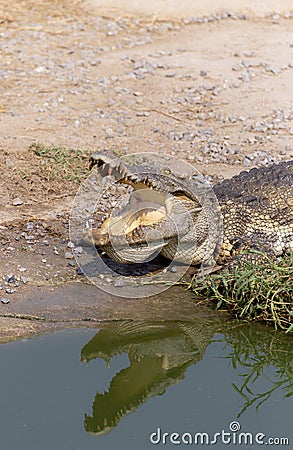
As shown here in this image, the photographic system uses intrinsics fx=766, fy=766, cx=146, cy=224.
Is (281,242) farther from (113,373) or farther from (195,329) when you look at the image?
(113,373)

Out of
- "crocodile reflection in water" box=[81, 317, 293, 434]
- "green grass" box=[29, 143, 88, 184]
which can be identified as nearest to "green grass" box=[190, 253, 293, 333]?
"crocodile reflection in water" box=[81, 317, 293, 434]

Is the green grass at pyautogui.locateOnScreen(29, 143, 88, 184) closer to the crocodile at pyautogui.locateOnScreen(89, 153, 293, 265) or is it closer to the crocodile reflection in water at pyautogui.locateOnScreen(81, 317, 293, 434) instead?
the crocodile at pyautogui.locateOnScreen(89, 153, 293, 265)

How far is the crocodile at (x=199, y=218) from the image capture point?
580 centimetres

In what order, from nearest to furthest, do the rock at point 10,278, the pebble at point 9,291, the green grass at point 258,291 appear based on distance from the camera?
the green grass at point 258,291 → the pebble at point 9,291 → the rock at point 10,278

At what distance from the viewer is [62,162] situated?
7.72 metres

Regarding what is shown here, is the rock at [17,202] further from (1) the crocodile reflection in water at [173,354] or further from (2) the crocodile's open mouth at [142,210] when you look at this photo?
(1) the crocodile reflection in water at [173,354]

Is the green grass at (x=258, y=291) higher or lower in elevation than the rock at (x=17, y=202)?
higher

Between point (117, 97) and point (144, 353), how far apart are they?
15.7 ft

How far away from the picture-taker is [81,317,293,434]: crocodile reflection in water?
483 centimetres

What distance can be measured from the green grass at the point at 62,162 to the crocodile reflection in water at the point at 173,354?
2414 millimetres

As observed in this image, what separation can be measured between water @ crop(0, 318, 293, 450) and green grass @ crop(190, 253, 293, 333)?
0.40 ft

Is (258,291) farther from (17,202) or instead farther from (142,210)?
(17,202)

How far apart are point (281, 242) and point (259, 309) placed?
801 millimetres

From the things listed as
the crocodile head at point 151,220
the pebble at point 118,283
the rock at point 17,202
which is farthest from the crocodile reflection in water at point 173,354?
the rock at point 17,202
